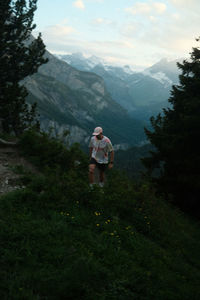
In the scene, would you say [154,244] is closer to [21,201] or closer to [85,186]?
[85,186]

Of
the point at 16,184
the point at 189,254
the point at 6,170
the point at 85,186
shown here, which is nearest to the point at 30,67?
the point at 6,170

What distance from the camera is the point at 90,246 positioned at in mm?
5137

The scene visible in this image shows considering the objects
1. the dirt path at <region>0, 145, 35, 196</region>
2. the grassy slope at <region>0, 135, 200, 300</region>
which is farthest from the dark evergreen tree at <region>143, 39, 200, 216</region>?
the dirt path at <region>0, 145, 35, 196</region>

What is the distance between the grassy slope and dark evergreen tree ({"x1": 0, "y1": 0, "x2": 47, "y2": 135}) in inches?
368

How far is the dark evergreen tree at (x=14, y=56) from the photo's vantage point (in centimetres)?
1602

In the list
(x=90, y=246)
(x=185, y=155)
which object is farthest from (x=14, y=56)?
(x=90, y=246)

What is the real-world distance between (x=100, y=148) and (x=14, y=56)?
11.2m

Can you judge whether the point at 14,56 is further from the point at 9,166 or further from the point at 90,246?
the point at 90,246

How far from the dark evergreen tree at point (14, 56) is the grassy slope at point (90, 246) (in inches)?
368

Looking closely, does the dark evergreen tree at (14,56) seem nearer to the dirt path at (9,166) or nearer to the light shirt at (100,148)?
the dirt path at (9,166)

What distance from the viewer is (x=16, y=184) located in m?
8.09

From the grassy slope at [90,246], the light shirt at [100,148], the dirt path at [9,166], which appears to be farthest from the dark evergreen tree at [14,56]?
the grassy slope at [90,246]

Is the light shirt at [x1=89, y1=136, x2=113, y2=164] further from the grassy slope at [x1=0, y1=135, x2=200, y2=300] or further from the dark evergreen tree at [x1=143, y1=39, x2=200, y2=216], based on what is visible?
the dark evergreen tree at [x1=143, y1=39, x2=200, y2=216]

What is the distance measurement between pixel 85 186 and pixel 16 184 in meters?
2.31
